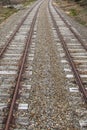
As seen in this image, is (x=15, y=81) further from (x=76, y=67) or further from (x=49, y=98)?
(x=76, y=67)

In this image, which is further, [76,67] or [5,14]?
[5,14]

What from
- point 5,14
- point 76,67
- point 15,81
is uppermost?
point 15,81

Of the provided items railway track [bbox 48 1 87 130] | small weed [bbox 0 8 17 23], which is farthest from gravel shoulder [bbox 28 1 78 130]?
small weed [bbox 0 8 17 23]

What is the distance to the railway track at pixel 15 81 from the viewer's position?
9.09 metres

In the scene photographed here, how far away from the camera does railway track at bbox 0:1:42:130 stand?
9.09 m

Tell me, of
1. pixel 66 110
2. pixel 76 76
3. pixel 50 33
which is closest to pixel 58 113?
pixel 66 110

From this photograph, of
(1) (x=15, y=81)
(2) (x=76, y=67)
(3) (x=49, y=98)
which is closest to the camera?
(3) (x=49, y=98)

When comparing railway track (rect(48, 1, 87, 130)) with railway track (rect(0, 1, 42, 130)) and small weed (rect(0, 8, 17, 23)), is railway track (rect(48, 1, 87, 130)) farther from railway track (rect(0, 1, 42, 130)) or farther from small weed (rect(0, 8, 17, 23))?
small weed (rect(0, 8, 17, 23))

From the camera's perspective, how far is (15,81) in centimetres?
1230

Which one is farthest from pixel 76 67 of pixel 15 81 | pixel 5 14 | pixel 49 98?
pixel 5 14

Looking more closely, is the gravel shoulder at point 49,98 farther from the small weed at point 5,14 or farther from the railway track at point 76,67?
the small weed at point 5,14

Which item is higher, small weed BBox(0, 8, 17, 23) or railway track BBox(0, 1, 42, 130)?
railway track BBox(0, 1, 42, 130)

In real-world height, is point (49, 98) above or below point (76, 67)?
above

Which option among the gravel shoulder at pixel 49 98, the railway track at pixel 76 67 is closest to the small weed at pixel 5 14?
the railway track at pixel 76 67
